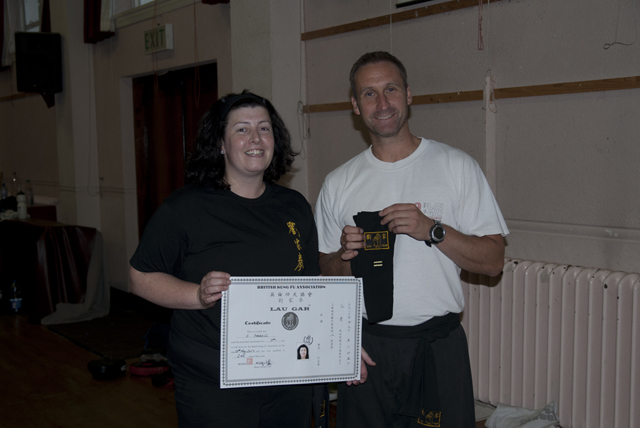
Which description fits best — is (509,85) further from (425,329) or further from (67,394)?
(67,394)

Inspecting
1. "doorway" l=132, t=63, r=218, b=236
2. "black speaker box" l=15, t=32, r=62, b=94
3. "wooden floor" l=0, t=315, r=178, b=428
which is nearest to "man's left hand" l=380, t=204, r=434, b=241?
"wooden floor" l=0, t=315, r=178, b=428

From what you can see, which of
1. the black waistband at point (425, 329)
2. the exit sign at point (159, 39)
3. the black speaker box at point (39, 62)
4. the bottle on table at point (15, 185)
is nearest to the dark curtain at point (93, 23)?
the black speaker box at point (39, 62)

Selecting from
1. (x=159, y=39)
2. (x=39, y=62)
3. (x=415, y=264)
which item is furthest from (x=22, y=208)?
(x=415, y=264)

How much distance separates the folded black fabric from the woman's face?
1.21 feet

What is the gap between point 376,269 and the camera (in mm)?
1745

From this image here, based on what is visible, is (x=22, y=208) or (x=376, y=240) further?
(x=22, y=208)

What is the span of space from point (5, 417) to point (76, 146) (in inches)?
150

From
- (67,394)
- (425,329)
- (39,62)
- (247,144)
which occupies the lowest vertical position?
(67,394)

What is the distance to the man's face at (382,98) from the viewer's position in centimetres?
182

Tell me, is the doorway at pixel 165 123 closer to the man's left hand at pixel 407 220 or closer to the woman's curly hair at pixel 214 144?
the woman's curly hair at pixel 214 144

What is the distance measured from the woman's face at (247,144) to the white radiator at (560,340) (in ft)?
5.52

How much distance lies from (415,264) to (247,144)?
0.66 metres

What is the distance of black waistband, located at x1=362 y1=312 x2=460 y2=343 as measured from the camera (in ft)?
5.79

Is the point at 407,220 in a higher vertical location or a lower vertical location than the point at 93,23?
lower
